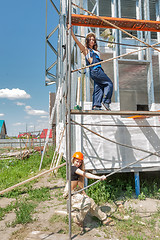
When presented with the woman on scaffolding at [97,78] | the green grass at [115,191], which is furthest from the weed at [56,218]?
the woman on scaffolding at [97,78]

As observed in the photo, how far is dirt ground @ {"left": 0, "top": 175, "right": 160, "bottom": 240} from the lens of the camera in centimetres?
337

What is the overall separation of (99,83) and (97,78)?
0.16 metres

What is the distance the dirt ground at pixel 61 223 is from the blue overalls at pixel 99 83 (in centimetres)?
245

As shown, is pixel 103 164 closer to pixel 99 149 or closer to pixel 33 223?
pixel 99 149

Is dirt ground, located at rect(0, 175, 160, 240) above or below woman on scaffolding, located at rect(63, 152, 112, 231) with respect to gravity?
below

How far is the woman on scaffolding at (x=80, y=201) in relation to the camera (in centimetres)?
352

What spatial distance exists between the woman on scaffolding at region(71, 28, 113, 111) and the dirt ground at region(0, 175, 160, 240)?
236cm

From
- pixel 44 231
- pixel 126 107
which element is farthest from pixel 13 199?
pixel 126 107

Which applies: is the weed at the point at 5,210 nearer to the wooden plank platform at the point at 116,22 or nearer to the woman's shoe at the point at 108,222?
the woman's shoe at the point at 108,222

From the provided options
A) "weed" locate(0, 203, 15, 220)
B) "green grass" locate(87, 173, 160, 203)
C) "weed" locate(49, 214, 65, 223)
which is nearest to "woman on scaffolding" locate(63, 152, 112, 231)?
"weed" locate(49, 214, 65, 223)

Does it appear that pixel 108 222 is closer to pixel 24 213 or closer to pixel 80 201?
pixel 80 201

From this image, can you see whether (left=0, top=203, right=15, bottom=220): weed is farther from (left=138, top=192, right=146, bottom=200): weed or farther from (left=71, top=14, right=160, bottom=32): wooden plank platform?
(left=71, top=14, right=160, bottom=32): wooden plank platform

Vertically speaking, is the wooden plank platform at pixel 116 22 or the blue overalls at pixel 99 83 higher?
the wooden plank platform at pixel 116 22

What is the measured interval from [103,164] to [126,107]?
667cm
